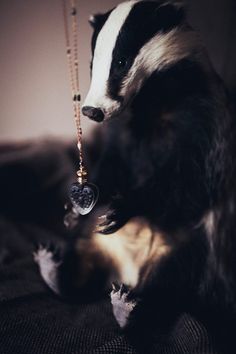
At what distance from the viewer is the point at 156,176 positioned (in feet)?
3.51

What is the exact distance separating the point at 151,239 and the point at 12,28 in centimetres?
67

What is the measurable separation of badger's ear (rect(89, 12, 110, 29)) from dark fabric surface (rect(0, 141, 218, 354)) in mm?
363

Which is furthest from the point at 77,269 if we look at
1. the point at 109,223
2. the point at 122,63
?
the point at 122,63

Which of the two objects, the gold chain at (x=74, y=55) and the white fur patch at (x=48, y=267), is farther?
the white fur patch at (x=48, y=267)

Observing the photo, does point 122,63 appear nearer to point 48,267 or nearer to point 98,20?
point 98,20

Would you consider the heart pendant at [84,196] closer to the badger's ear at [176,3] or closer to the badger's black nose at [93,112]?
the badger's black nose at [93,112]

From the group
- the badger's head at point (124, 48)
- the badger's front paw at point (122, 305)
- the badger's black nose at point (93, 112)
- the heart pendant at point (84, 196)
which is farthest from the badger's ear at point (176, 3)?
the badger's front paw at point (122, 305)

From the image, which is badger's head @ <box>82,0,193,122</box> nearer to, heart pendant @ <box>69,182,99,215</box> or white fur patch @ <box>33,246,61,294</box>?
heart pendant @ <box>69,182,99,215</box>

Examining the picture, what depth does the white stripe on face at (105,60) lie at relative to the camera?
872 mm

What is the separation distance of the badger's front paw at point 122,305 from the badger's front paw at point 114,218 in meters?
0.15

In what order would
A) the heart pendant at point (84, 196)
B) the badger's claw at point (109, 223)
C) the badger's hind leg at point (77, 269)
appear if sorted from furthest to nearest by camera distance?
the badger's hind leg at point (77, 269), the badger's claw at point (109, 223), the heart pendant at point (84, 196)

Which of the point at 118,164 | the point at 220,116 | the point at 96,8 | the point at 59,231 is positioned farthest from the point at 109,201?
the point at 96,8

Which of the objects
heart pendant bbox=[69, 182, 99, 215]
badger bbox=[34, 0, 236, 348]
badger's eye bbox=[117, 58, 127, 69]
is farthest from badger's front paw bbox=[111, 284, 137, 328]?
badger's eye bbox=[117, 58, 127, 69]

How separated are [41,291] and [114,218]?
32cm
